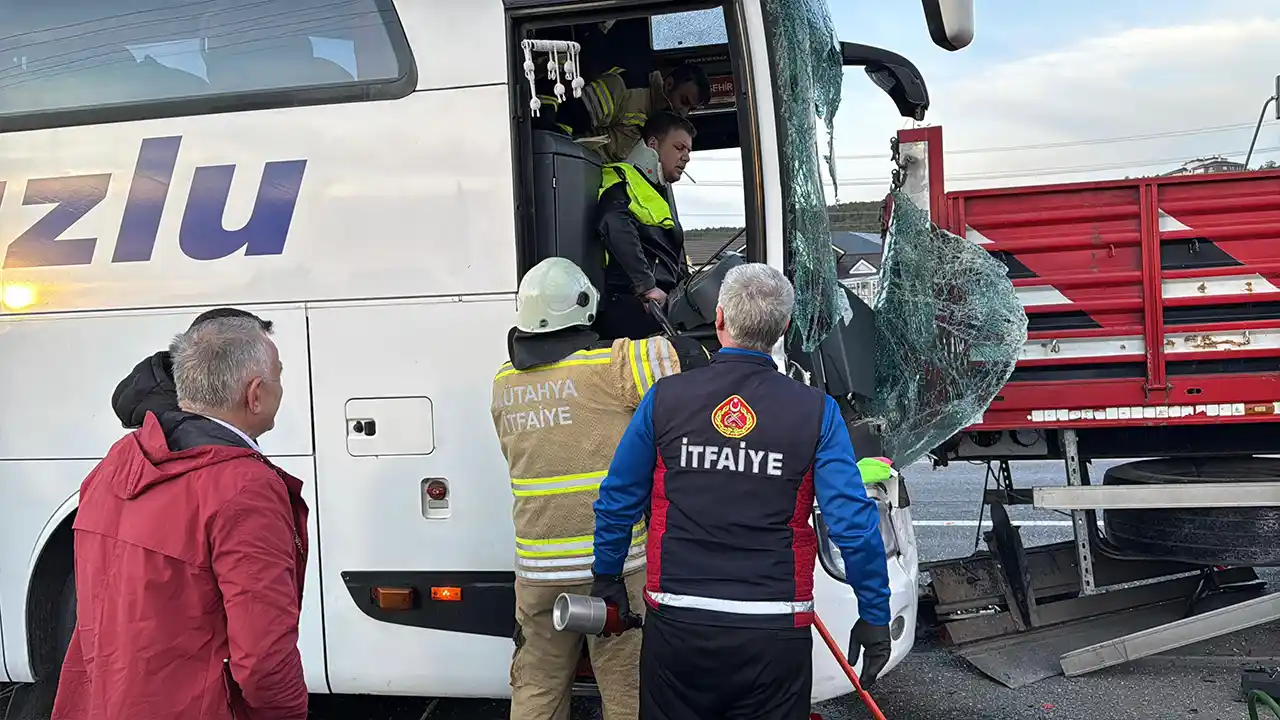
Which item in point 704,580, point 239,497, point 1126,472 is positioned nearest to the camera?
point 239,497

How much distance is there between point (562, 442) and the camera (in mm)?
3074

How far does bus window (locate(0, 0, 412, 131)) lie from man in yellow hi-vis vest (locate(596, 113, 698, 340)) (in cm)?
89

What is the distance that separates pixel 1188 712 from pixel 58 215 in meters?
4.92

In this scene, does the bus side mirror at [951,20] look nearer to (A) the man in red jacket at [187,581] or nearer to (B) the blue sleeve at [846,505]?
(B) the blue sleeve at [846,505]

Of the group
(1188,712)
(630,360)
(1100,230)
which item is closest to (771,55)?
(630,360)

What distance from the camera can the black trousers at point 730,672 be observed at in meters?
2.56

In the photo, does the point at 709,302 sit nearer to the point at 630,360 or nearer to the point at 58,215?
the point at 630,360

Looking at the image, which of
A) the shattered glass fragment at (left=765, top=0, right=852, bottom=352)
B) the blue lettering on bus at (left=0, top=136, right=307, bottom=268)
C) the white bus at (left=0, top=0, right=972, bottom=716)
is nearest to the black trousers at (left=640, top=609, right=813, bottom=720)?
the white bus at (left=0, top=0, right=972, bottom=716)

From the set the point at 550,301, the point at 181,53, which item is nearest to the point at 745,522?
the point at 550,301

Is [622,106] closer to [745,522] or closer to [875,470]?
[875,470]

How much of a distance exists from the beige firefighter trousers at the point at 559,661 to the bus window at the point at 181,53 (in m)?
1.92

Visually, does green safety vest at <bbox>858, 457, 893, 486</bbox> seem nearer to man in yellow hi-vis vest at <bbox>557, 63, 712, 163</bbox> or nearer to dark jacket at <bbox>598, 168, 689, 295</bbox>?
dark jacket at <bbox>598, 168, 689, 295</bbox>

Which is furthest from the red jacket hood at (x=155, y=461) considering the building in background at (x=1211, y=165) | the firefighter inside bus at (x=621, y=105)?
the building in background at (x=1211, y=165)

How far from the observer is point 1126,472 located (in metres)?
4.64
